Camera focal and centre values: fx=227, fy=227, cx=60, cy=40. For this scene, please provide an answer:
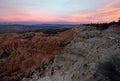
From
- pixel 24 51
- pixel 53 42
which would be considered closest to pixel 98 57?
pixel 53 42

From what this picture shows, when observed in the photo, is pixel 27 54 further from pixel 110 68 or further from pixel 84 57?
pixel 110 68

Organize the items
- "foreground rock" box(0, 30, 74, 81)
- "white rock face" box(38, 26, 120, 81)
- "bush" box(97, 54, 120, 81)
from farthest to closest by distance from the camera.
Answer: "foreground rock" box(0, 30, 74, 81) < "white rock face" box(38, 26, 120, 81) < "bush" box(97, 54, 120, 81)

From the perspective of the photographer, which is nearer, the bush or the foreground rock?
the bush

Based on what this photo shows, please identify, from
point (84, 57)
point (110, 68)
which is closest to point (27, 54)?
point (84, 57)

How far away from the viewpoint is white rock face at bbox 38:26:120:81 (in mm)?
15406

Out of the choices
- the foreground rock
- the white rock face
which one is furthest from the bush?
the foreground rock

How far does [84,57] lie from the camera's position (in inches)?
677

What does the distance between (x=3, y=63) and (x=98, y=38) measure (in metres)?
27.3

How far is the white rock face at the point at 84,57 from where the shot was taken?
15.4m

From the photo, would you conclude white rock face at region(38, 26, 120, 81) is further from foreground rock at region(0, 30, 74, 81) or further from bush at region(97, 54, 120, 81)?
foreground rock at region(0, 30, 74, 81)

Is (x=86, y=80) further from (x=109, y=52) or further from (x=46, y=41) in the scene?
(x=46, y=41)

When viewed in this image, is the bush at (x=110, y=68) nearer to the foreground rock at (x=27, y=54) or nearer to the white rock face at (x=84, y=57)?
the white rock face at (x=84, y=57)

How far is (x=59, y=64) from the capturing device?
19.2 metres

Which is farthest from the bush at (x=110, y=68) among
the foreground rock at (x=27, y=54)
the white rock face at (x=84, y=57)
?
the foreground rock at (x=27, y=54)
